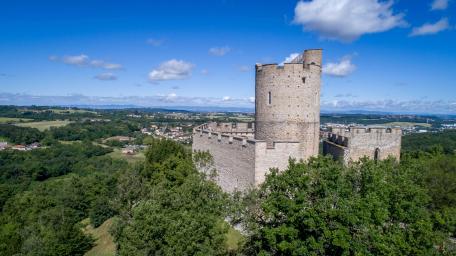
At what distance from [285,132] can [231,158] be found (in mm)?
4097

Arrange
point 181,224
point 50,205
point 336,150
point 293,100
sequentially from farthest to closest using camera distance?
point 50,205, point 336,150, point 293,100, point 181,224

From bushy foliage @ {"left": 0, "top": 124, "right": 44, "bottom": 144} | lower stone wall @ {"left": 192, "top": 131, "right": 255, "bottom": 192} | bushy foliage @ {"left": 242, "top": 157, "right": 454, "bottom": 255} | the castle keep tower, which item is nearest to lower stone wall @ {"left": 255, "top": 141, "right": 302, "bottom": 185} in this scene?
lower stone wall @ {"left": 192, "top": 131, "right": 255, "bottom": 192}

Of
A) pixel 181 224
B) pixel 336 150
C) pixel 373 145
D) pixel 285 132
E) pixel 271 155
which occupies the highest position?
pixel 285 132

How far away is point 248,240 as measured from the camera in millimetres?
15188

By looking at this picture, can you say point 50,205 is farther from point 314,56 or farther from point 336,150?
point 314,56

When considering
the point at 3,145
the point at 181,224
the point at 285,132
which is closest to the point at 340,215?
the point at 181,224

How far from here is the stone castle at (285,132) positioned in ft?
65.3

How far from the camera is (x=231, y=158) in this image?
22594mm

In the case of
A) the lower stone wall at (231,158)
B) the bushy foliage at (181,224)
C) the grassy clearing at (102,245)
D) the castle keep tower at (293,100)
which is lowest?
the grassy clearing at (102,245)

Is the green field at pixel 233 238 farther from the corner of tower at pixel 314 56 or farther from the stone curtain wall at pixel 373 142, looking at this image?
the corner of tower at pixel 314 56

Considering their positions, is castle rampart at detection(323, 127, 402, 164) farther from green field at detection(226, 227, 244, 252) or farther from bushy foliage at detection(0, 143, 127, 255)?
bushy foliage at detection(0, 143, 127, 255)

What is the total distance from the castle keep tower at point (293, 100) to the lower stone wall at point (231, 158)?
5.70 ft

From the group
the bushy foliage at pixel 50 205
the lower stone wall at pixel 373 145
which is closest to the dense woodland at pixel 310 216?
the lower stone wall at pixel 373 145

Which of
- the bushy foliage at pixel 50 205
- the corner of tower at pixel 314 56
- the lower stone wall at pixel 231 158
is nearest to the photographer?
the lower stone wall at pixel 231 158
